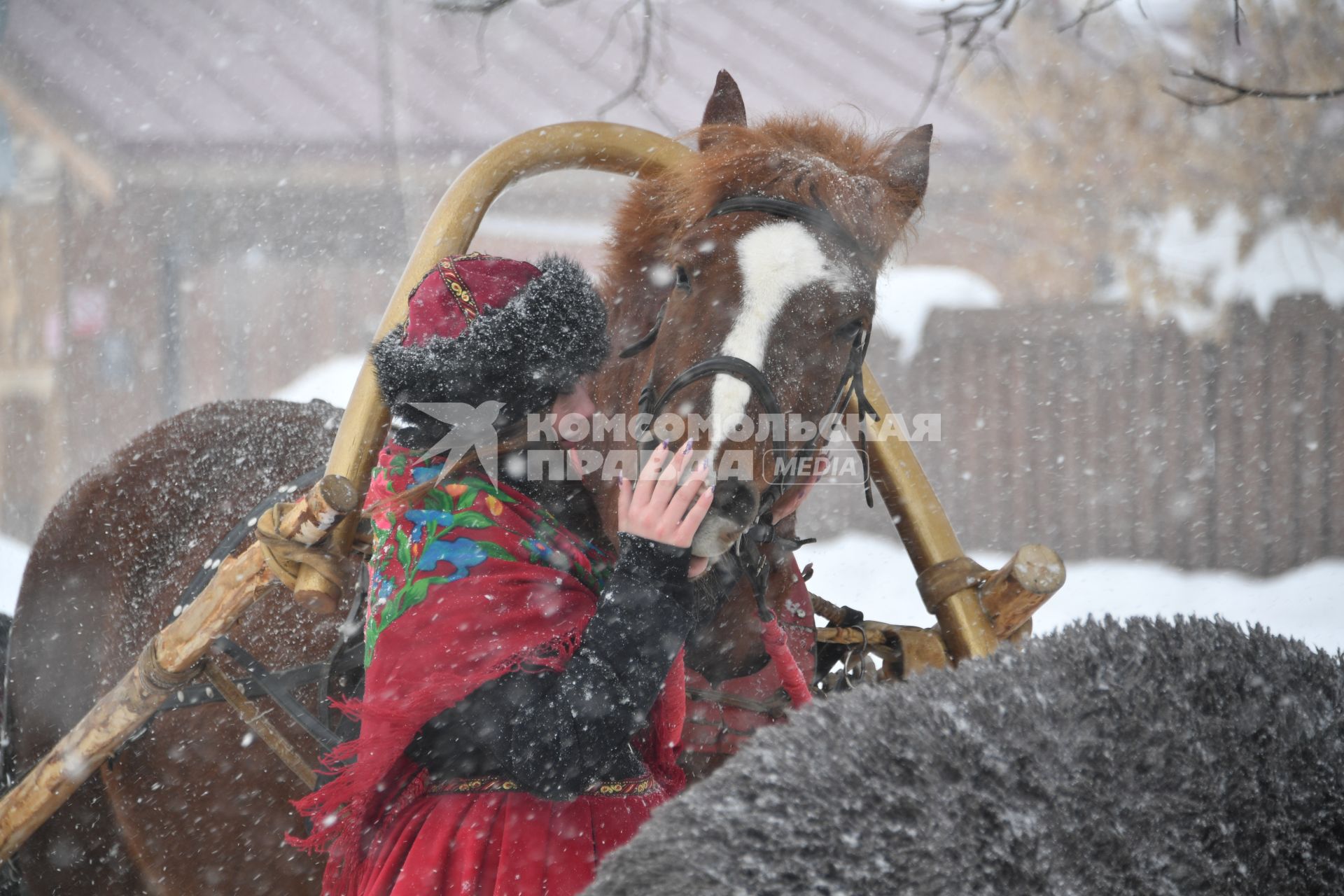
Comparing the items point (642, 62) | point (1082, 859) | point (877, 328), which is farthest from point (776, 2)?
point (1082, 859)

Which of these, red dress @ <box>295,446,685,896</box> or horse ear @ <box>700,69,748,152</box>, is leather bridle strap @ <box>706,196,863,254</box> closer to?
horse ear @ <box>700,69,748,152</box>

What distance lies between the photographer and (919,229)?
6977 mm

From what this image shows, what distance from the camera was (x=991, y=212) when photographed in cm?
912

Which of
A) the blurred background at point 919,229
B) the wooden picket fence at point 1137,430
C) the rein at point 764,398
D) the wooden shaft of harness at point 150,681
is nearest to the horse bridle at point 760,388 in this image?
the rein at point 764,398

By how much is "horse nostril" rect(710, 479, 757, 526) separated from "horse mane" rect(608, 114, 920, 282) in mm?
526

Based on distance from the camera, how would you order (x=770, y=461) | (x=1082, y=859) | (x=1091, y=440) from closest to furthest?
(x=1082, y=859) → (x=770, y=461) → (x=1091, y=440)

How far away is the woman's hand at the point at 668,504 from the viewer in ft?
4.19

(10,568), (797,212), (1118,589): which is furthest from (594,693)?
(10,568)

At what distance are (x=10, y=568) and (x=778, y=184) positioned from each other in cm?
780

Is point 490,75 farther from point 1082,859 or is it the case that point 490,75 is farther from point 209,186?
point 1082,859

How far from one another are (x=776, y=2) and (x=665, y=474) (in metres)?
11.2

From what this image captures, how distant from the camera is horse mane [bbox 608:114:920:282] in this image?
1614mm

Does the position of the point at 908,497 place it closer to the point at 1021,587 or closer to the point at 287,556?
the point at 1021,587

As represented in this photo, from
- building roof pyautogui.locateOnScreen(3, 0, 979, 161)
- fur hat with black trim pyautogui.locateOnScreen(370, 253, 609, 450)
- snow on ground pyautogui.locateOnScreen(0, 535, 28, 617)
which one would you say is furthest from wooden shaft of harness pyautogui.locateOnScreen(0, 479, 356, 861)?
building roof pyautogui.locateOnScreen(3, 0, 979, 161)
